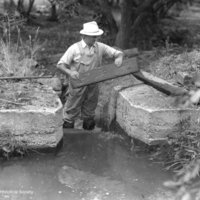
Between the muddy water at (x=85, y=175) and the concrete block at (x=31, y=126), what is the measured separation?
17 centimetres

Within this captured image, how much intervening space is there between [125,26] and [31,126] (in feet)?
15.1

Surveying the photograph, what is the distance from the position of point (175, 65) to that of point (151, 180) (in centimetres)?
285

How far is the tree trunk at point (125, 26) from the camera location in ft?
29.9

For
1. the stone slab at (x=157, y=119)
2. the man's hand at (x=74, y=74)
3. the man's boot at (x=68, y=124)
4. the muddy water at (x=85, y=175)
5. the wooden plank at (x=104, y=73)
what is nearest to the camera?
the muddy water at (x=85, y=175)

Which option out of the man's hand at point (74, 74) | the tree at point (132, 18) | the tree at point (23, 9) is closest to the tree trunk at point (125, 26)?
the tree at point (132, 18)

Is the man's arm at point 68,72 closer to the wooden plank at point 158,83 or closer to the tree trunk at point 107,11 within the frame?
the wooden plank at point 158,83

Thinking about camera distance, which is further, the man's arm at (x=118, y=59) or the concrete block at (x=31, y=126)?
the man's arm at (x=118, y=59)

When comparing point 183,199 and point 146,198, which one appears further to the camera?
point 146,198

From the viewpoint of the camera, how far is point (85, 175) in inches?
193

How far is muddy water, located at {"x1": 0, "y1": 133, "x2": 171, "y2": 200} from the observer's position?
14.6 ft

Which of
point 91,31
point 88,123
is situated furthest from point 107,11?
point 91,31

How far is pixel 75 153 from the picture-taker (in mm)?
5527

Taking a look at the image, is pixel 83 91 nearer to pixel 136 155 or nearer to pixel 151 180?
pixel 136 155

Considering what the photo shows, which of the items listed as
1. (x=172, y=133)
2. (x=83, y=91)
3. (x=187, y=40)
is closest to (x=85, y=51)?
(x=83, y=91)
